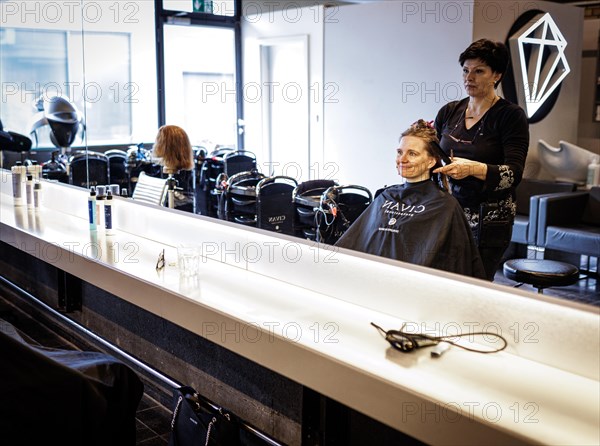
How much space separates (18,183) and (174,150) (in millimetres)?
1216

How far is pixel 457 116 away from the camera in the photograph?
8.86 ft

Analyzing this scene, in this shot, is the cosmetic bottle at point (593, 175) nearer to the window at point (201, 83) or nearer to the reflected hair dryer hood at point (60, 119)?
the window at point (201, 83)

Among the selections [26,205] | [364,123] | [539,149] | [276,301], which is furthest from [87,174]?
[539,149]

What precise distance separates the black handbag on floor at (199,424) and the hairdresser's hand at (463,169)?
3.66ft

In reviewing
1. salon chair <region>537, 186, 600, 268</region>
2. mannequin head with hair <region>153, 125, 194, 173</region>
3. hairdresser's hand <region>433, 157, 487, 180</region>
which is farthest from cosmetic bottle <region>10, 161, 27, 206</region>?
salon chair <region>537, 186, 600, 268</region>

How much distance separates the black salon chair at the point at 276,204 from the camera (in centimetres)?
279

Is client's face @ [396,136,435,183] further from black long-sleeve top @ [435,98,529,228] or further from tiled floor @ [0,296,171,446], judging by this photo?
tiled floor @ [0,296,171,446]

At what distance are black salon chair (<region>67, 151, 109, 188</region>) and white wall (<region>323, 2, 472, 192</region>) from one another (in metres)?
1.47

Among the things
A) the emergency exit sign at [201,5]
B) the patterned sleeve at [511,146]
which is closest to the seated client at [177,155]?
the emergency exit sign at [201,5]

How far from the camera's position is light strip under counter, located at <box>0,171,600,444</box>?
1546 millimetres

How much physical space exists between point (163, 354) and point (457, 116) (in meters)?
1.58

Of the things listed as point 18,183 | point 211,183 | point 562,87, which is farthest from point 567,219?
point 18,183

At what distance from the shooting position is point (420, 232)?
2.45 metres

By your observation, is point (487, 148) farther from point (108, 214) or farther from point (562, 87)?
point (562, 87)
